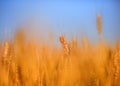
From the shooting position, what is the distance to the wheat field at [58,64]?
102 cm

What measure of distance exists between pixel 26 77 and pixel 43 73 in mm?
64

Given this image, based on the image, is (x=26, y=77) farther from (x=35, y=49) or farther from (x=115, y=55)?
(x=115, y=55)

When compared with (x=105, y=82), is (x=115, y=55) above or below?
above

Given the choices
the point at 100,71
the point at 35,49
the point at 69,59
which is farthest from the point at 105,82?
the point at 35,49

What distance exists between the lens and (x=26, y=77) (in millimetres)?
1032

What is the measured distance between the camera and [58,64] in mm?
1082

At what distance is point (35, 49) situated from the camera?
105 cm

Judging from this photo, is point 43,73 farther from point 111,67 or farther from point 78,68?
point 111,67

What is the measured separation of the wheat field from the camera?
1.02 metres

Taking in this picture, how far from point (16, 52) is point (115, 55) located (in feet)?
1.22

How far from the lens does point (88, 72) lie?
110 centimetres

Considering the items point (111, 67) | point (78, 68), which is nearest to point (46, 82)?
point (78, 68)

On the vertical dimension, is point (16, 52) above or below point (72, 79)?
above

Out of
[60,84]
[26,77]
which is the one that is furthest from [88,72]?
[26,77]
